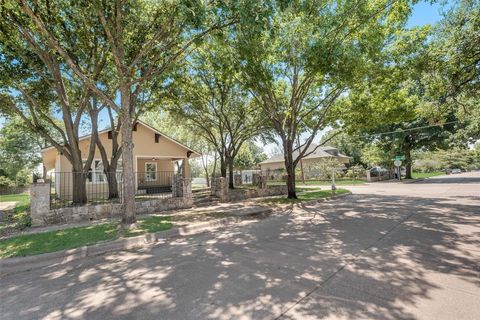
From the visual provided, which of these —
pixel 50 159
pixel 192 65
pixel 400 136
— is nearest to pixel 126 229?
pixel 192 65

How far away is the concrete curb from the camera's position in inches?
211

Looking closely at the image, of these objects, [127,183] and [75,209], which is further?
[75,209]

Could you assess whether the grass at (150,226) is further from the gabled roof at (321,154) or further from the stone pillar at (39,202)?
the gabled roof at (321,154)

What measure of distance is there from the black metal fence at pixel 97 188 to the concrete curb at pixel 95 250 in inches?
154

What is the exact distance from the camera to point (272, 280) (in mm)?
4078

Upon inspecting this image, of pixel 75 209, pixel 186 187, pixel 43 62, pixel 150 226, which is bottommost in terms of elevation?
pixel 150 226

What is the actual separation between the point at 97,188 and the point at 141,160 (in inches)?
180

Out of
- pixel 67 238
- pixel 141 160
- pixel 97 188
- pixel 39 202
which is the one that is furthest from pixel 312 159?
pixel 67 238

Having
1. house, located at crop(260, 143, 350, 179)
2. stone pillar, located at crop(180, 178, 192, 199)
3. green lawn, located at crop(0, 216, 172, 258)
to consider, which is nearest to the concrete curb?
green lawn, located at crop(0, 216, 172, 258)

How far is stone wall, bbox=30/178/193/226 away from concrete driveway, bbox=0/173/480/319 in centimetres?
497

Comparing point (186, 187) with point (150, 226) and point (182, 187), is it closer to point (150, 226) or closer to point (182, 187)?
point (182, 187)

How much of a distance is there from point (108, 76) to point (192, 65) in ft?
16.5

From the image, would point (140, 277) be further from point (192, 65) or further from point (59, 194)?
point (59, 194)

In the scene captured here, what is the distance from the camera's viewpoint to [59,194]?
15922mm
